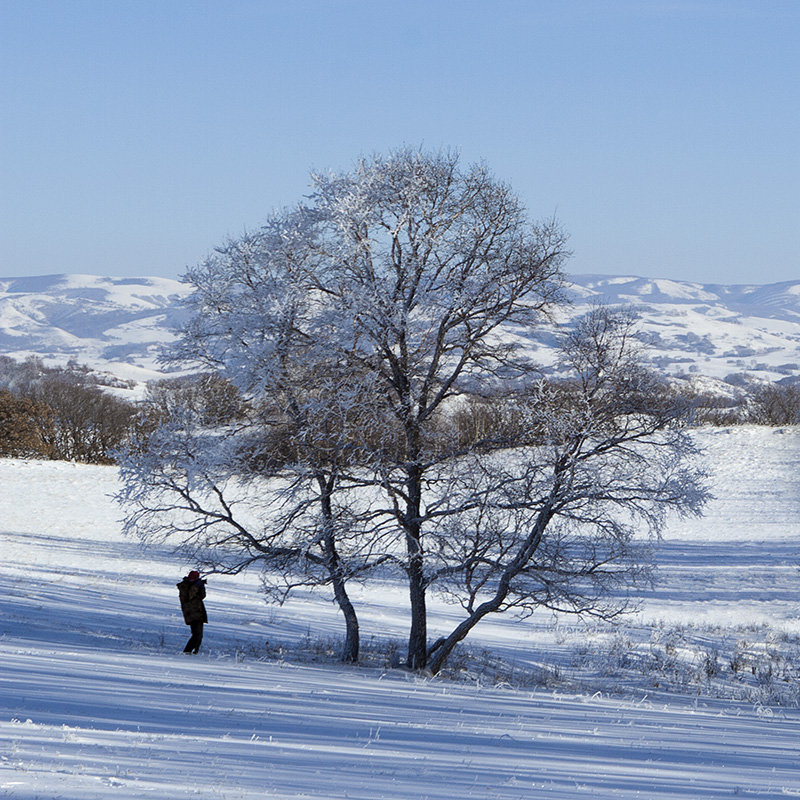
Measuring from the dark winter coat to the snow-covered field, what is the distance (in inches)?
28.0

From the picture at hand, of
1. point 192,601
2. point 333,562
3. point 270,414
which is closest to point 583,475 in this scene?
point 333,562

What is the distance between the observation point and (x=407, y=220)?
15141mm

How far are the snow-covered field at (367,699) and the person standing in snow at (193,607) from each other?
471 mm

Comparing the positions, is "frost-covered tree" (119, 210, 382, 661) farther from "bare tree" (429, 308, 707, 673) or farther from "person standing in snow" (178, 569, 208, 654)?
"bare tree" (429, 308, 707, 673)

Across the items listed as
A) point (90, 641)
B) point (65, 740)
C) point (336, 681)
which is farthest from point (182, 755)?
point (90, 641)

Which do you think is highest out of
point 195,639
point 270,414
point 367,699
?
point 270,414

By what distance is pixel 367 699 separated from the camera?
34.5 feet

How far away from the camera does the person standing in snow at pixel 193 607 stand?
14.7 metres

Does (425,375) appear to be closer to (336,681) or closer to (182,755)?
(336,681)

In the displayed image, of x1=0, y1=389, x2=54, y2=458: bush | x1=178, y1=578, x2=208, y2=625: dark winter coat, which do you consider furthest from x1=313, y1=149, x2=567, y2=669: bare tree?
x1=0, y1=389, x2=54, y2=458: bush

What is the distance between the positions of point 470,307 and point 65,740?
32.5 ft

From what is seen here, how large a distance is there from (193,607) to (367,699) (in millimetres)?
5237

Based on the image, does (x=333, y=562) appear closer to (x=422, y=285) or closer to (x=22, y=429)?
(x=422, y=285)

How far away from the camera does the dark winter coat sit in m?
14.8
